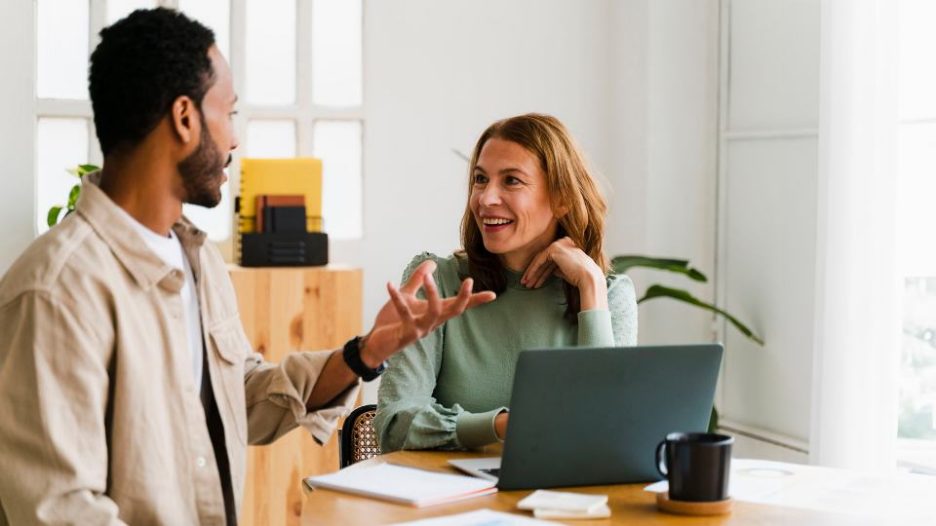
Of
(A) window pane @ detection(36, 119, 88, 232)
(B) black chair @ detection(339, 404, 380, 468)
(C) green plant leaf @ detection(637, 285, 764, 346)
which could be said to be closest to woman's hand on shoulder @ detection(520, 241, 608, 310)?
(B) black chair @ detection(339, 404, 380, 468)

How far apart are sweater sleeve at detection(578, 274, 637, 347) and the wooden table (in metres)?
0.58

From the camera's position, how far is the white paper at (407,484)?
191 cm

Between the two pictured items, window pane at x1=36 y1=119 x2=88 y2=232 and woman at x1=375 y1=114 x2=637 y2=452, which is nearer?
woman at x1=375 y1=114 x2=637 y2=452

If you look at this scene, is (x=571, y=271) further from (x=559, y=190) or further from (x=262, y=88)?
(x=262, y=88)

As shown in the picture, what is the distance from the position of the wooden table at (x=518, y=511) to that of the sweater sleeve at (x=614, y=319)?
0.58 metres

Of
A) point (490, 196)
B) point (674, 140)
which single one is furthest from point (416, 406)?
point (674, 140)

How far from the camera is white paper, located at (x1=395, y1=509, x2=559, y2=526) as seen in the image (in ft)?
5.78

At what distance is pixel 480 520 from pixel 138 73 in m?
0.81

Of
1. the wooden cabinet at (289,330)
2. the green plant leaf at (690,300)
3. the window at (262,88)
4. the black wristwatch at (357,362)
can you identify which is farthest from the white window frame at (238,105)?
the black wristwatch at (357,362)

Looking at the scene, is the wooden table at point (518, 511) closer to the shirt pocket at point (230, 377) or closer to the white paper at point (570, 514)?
the white paper at point (570, 514)

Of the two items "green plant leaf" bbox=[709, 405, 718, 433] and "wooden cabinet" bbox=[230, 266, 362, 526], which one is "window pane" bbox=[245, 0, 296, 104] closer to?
"wooden cabinet" bbox=[230, 266, 362, 526]

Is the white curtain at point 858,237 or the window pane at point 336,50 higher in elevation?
the window pane at point 336,50

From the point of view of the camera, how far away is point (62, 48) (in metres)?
4.21

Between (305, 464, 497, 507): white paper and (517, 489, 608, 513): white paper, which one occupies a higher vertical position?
(517, 489, 608, 513): white paper
